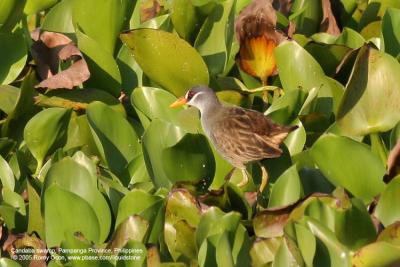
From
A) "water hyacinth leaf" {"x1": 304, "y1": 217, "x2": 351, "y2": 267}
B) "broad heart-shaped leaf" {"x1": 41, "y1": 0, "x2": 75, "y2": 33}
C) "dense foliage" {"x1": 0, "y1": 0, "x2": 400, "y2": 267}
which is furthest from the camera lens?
"broad heart-shaped leaf" {"x1": 41, "y1": 0, "x2": 75, "y2": 33}

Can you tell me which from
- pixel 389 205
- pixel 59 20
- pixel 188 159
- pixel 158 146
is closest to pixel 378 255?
pixel 389 205

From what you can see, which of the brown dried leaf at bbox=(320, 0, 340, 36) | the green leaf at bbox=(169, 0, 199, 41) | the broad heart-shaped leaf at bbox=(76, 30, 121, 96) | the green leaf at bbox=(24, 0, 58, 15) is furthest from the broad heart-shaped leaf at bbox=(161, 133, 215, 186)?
the green leaf at bbox=(24, 0, 58, 15)

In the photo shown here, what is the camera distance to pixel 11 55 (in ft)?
19.1

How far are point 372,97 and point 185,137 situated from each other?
76 cm

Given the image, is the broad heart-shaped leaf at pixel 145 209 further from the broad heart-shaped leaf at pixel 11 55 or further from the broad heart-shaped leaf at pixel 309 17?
the broad heart-shaped leaf at pixel 309 17

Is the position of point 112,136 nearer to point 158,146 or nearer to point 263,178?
point 158,146

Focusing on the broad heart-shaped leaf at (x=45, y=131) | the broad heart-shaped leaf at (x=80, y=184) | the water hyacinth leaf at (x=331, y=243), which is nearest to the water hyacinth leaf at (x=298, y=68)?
the broad heart-shaped leaf at (x=45, y=131)

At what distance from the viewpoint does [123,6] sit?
5.75m

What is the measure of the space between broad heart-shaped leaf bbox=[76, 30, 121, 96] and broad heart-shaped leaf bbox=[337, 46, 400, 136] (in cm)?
113

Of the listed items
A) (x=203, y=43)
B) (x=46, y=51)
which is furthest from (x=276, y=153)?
(x=46, y=51)

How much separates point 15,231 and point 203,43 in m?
1.39

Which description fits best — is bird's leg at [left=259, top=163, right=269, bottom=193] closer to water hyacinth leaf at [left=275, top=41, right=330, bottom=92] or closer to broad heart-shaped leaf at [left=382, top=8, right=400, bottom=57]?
water hyacinth leaf at [left=275, top=41, right=330, bottom=92]

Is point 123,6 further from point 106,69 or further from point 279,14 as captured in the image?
point 279,14

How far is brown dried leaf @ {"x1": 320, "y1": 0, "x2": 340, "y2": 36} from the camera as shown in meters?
6.28
